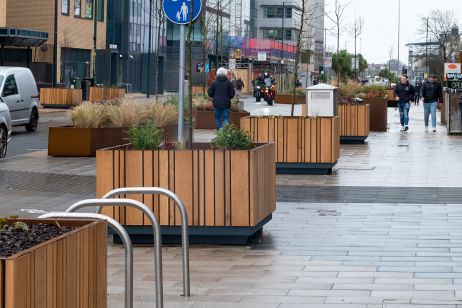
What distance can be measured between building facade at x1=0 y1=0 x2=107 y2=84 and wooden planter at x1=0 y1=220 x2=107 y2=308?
5701 cm

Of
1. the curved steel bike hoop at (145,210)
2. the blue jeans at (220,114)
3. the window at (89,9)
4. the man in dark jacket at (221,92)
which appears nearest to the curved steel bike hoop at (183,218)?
the curved steel bike hoop at (145,210)

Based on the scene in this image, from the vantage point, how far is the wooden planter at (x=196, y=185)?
34.9ft

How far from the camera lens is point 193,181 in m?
10.6

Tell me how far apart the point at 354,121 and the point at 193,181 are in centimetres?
1720

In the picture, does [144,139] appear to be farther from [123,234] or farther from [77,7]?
[77,7]

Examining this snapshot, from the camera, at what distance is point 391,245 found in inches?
428

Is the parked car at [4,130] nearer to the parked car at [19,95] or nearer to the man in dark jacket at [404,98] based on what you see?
the parked car at [19,95]

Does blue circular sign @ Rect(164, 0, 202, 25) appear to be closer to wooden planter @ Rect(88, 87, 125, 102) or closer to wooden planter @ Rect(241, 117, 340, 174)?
wooden planter @ Rect(241, 117, 340, 174)

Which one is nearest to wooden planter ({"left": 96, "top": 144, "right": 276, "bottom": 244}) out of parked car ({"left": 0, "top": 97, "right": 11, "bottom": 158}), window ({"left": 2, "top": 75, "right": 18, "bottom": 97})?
parked car ({"left": 0, "top": 97, "right": 11, "bottom": 158})

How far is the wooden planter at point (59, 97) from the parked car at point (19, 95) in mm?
17364

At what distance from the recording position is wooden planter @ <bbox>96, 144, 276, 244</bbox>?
10625 millimetres

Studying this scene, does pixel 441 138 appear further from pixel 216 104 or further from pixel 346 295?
pixel 346 295

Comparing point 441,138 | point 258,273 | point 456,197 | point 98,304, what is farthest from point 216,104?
point 98,304

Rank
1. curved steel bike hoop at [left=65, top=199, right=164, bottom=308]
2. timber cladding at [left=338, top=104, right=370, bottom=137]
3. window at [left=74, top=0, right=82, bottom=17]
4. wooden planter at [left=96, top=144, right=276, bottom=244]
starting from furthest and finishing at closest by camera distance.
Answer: window at [left=74, top=0, right=82, bottom=17] < timber cladding at [left=338, top=104, right=370, bottom=137] < wooden planter at [left=96, top=144, right=276, bottom=244] < curved steel bike hoop at [left=65, top=199, right=164, bottom=308]
